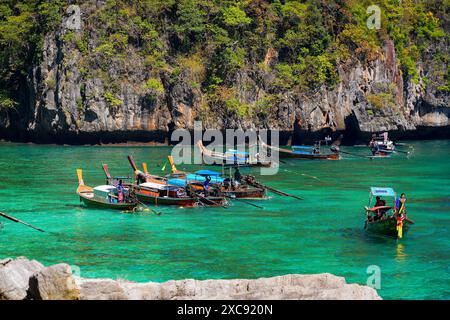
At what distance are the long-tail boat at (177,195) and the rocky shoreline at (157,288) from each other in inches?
810

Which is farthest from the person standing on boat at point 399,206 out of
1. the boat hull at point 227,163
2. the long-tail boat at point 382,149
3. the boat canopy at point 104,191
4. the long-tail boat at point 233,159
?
the long-tail boat at point 382,149

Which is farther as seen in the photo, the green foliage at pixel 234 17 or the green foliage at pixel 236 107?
the green foliage at pixel 234 17

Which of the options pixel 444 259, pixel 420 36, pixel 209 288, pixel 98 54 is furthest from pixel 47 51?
pixel 209 288

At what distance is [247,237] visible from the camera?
30781 mm

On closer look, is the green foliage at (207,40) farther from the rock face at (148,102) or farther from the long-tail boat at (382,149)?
the long-tail boat at (382,149)

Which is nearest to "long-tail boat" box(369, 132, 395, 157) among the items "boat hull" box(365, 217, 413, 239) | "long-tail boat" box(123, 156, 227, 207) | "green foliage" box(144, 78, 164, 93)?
"green foliage" box(144, 78, 164, 93)

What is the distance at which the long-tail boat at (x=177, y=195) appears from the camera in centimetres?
3841

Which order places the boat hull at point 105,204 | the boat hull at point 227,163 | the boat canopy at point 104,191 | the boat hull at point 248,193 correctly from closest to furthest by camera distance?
the boat hull at point 105,204 < the boat canopy at point 104,191 < the boat hull at point 248,193 < the boat hull at point 227,163

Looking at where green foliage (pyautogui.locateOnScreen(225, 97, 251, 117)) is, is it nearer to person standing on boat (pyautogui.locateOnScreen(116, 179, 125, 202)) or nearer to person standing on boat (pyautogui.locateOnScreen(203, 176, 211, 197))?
person standing on boat (pyautogui.locateOnScreen(203, 176, 211, 197))

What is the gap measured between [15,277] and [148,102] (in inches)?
2584

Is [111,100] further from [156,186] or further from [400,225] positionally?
[400,225]

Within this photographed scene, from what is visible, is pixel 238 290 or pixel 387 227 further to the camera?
pixel 387 227

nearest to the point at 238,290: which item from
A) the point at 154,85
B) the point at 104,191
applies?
the point at 104,191

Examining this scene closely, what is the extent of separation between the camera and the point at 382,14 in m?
92.9
